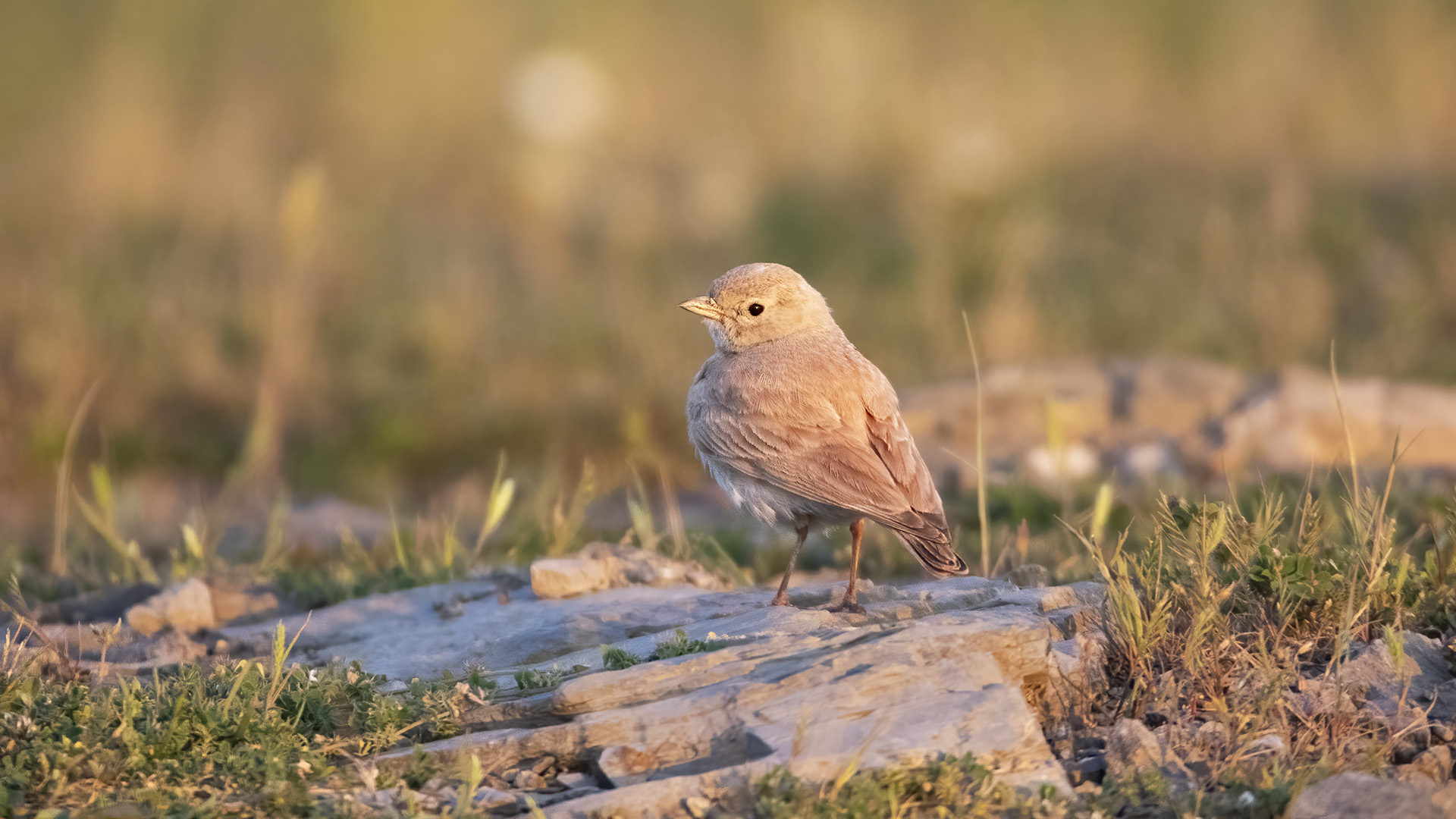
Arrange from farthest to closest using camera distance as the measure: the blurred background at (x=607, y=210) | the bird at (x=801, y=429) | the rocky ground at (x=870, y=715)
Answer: the blurred background at (x=607, y=210) → the bird at (x=801, y=429) → the rocky ground at (x=870, y=715)

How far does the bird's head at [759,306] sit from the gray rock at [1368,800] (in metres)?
2.51

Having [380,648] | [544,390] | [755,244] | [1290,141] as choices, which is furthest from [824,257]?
[380,648]

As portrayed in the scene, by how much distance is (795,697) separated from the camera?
11.3 feet

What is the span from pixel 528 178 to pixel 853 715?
35.2 ft

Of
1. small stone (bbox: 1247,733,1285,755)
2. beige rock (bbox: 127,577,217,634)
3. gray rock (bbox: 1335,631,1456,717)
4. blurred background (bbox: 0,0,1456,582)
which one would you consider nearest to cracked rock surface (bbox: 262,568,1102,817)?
small stone (bbox: 1247,733,1285,755)

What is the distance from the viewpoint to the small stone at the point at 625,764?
131 inches

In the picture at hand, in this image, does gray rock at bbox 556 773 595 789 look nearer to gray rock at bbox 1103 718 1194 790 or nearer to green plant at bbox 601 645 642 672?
green plant at bbox 601 645 642 672

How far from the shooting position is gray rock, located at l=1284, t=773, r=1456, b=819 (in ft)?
10.00

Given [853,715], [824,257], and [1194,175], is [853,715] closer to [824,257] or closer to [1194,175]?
[824,257]

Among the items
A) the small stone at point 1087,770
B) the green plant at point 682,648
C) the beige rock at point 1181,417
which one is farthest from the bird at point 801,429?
the beige rock at point 1181,417

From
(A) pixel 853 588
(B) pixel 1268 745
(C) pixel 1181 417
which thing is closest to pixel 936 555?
(A) pixel 853 588

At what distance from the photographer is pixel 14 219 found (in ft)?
37.7

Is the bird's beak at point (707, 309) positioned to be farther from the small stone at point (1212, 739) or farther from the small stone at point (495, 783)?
the small stone at point (1212, 739)

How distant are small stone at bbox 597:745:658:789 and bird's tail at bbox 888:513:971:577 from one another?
1.22 meters
